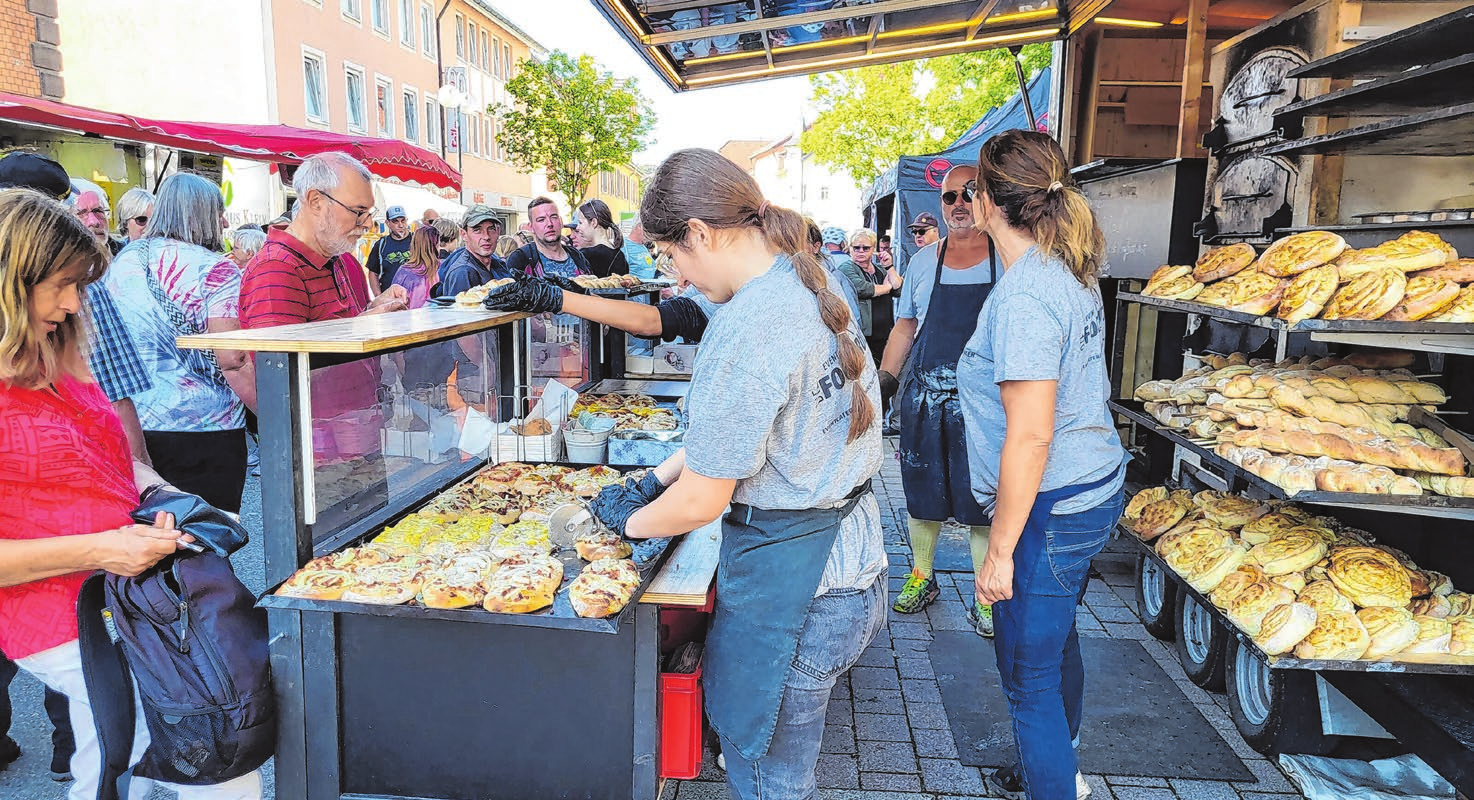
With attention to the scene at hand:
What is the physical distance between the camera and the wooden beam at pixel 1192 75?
5441 mm

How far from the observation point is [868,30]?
5613 millimetres

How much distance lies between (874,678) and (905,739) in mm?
510

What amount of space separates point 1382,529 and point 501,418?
140 inches

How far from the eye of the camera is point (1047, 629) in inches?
99.8

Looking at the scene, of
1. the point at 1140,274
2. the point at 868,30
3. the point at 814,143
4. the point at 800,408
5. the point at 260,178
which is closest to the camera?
the point at 800,408

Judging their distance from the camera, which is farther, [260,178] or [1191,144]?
[260,178]

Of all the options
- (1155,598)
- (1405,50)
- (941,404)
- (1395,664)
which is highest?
(1405,50)

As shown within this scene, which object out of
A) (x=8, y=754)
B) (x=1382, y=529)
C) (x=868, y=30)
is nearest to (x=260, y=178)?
(x=868, y=30)

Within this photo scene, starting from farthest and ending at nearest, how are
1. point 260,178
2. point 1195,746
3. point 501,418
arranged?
point 260,178 < point 501,418 < point 1195,746

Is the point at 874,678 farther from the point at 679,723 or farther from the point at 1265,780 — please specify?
the point at 679,723

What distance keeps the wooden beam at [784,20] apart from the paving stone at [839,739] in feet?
11.8

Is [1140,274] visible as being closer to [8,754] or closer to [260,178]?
[8,754]

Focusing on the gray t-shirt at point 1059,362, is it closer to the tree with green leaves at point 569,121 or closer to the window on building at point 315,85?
the window on building at point 315,85

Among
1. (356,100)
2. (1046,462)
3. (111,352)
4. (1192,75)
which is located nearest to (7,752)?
(111,352)
